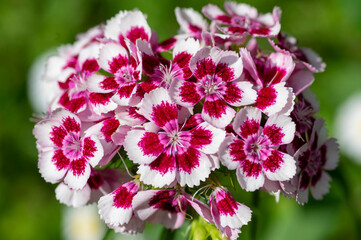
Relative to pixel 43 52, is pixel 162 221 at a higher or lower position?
higher

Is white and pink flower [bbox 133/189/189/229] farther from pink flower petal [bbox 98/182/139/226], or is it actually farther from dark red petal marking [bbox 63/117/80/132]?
dark red petal marking [bbox 63/117/80/132]

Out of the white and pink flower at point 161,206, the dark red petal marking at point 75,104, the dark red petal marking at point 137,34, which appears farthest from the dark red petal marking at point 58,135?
the dark red petal marking at point 137,34

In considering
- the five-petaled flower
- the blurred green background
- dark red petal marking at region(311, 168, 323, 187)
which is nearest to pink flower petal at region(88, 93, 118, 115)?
the five-petaled flower

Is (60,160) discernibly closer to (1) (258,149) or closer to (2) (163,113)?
(2) (163,113)

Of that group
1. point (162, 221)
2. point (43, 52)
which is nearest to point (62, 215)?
point (43, 52)

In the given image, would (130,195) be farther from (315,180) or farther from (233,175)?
(315,180)

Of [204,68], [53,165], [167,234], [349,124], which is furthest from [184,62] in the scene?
[349,124]
